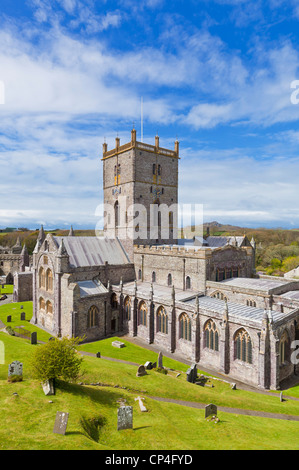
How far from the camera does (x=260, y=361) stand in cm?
2388

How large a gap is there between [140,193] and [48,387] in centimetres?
3207

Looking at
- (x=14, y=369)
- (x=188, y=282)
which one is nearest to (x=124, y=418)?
(x=14, y=369)

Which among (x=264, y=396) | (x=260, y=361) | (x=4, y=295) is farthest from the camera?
(x=4, y=295)

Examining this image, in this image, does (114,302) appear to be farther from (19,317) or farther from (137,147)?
(137,147)

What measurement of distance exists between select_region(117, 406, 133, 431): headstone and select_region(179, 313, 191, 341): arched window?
1633cm

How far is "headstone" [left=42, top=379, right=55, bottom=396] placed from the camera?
16.7m

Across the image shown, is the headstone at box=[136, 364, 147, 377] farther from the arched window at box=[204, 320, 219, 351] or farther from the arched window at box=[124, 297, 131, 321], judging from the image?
the arched window at box=[124, 297, 131, 321]

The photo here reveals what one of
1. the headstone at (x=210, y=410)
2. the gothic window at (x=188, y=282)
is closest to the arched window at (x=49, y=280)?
the gothic window at (x=188, y=282)

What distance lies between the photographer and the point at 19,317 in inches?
1713

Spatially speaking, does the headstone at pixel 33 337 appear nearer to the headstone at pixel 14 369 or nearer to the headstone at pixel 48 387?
the headstone at pixel 14 369

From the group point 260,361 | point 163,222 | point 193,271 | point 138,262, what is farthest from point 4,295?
point 260,361

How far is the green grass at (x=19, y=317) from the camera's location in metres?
36.1

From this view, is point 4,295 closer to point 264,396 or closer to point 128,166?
point 128,166

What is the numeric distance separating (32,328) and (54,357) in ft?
79.7
